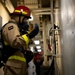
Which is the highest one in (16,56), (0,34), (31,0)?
(31,0)

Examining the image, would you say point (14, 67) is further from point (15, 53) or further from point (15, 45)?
point (15, 45)

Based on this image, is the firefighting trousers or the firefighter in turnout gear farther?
the firefighting trousers

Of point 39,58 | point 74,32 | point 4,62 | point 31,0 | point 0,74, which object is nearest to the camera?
point 74,32

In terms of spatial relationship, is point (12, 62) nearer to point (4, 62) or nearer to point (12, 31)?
point (4, 62)

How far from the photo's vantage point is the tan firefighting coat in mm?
2656

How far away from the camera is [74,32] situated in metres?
1.72

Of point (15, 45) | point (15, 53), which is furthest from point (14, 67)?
point (15, 45)

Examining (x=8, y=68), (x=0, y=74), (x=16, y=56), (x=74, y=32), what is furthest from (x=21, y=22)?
(x=74, y=32)

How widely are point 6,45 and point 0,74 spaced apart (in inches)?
44.1

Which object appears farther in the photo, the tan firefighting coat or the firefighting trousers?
the firefighting trousers

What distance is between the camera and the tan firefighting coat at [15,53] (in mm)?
2656

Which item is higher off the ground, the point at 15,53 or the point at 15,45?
the point at 15,45

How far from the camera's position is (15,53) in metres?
2.89

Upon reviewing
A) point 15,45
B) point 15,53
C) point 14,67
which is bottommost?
point 14,67
